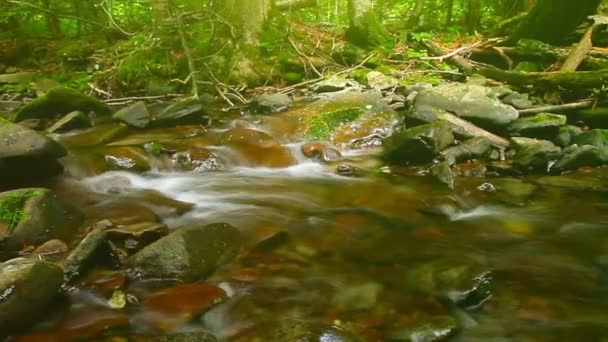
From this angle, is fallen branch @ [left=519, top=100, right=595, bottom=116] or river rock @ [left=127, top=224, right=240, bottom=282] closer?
river rock @ [left=127, top=224, right=240, bottom=282]

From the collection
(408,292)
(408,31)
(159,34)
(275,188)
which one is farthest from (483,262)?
(408,31)

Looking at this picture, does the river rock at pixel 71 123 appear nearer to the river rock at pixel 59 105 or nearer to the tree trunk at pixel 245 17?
the river rock at pixel 59 105

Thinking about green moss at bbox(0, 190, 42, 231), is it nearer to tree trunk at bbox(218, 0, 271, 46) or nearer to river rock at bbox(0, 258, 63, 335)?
river rock at bbox(0, 258, 63, 335)

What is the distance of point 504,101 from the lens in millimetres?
7121

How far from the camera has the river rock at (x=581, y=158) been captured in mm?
5656

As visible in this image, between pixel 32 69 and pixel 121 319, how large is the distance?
412 inches

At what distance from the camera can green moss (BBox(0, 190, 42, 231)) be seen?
3.77 m

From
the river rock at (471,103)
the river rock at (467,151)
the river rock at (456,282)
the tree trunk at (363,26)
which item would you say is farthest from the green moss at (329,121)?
the tree trunk at (363,26)

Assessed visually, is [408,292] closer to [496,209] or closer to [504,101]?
[496,209]

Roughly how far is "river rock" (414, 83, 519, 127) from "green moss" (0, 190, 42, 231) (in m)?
5.10

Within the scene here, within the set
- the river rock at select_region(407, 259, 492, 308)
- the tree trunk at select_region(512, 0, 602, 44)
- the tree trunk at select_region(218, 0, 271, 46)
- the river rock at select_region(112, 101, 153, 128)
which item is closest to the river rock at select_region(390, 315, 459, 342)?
the river rock at select_region(407, 259, 492, 308)

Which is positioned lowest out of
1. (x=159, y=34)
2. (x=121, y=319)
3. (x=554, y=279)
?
(x=554, y=279)

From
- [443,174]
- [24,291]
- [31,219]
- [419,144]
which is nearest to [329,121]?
[419,144]

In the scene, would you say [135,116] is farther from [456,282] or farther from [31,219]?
[456,282]
